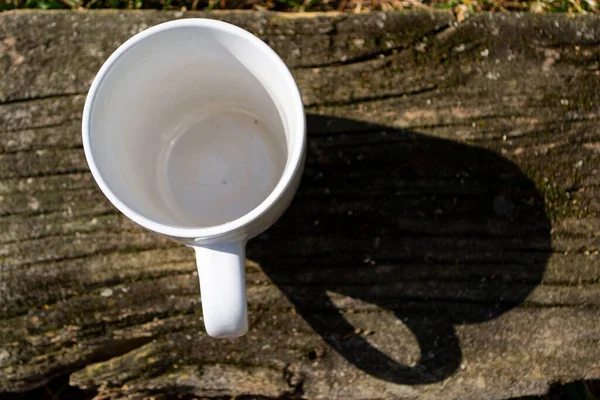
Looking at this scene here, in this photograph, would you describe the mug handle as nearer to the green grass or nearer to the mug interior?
the mug interior

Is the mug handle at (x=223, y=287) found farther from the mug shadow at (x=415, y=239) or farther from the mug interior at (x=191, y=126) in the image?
the mug shadow at (x=415, y=239)

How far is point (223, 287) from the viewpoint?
0.89 metres

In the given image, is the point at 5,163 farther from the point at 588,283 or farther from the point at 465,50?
the point at 588,283

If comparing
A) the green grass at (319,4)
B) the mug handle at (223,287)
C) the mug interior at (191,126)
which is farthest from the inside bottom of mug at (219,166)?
the green grass at (319,4)

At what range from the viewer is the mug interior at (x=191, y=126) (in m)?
0.92

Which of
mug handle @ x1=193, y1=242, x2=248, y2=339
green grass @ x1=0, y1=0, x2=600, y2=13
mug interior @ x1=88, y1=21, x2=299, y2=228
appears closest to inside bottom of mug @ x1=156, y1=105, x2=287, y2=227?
mug interior @ x1=88, y1=21, x2=299, y2=228

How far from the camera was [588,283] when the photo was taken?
118 cm

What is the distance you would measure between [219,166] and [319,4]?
635mm

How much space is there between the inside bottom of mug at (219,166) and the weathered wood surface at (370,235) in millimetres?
75

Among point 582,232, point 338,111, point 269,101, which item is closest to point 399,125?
point 338,111

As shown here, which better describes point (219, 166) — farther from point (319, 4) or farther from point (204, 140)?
point (319, 4)

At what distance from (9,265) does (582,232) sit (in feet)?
3.73

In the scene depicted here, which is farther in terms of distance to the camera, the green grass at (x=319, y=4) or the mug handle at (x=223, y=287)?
the green grass at (x=319, y=4)

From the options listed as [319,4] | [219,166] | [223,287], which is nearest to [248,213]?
[223,287]
